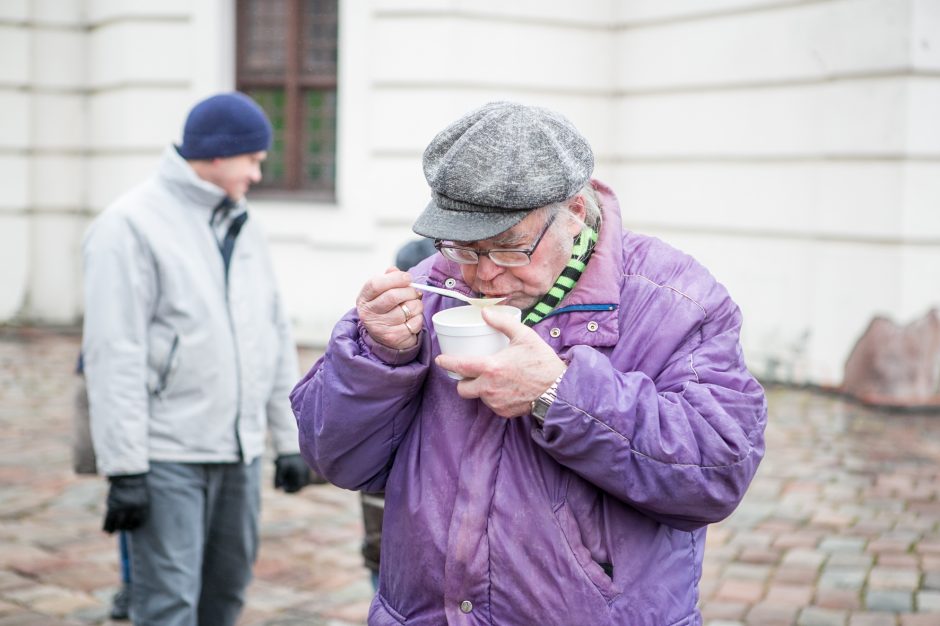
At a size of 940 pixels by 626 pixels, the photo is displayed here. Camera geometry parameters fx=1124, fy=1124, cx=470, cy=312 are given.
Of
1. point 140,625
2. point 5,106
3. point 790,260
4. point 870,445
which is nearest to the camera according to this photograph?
point 140,625

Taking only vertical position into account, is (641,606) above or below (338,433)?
below

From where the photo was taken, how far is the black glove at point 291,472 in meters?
4.12

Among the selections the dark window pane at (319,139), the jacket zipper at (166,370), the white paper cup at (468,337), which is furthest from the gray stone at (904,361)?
the white paper cup at (468,337)

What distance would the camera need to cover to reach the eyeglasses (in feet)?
7.30

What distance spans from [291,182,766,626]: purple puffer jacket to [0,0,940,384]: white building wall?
724 cm

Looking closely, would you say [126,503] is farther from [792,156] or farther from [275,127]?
[275,127]

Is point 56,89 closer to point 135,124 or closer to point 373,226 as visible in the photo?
point 135,124

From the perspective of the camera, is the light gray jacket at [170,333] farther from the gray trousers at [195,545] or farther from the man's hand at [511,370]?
the man's hand at [511,370]

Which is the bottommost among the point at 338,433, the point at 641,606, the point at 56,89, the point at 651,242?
the point at 641,606

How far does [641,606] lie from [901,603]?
3.16m

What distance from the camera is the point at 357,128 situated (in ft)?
35.3

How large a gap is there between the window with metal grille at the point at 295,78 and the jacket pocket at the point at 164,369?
7.77 meters

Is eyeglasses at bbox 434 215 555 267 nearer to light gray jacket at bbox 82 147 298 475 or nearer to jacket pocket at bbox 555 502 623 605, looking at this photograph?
jacket pocket at bbox 555 502 623 605

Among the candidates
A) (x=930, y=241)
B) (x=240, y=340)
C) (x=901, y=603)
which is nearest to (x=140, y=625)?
(x=240, y=340)
